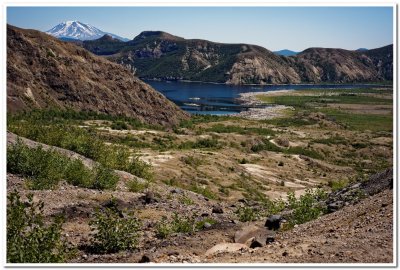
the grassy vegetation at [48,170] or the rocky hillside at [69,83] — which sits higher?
the rocky hillside at [69,83]

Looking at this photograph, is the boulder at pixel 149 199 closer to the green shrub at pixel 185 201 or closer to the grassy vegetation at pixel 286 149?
Answer: the green shrub at pixel 185 201

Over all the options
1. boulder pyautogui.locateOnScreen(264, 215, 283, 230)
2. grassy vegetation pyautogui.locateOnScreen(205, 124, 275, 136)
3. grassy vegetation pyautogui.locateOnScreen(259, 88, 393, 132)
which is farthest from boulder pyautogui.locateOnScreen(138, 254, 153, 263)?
grassy vegetation pyautogui.locateOnScreen(259, 88, 393, 132)

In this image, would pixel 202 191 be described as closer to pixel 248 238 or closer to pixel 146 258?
pixel 248 238

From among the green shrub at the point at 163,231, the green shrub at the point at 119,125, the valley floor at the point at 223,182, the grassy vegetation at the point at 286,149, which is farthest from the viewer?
the grassy vegetation at the point at 286,149

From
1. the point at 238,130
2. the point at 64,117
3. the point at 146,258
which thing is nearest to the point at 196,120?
the point at 238,130

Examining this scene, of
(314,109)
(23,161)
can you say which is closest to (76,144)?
(23,161)

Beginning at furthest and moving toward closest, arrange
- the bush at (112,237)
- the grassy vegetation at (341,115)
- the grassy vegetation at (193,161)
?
the grassy vegetation at (341,115) → the grassy vegetation at (193,161) → the bush at (112,237)

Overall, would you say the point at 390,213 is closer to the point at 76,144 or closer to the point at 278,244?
the point at 278,244

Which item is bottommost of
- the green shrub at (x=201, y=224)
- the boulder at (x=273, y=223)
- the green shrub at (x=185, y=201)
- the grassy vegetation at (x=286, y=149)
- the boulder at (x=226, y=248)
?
the grassy vegetation at (x=286, y=149)

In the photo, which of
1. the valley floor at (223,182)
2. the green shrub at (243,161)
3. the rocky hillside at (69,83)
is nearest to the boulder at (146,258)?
the valley floor at (223,182)
